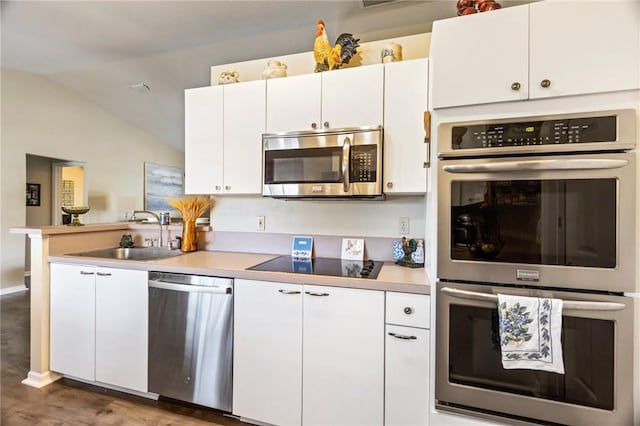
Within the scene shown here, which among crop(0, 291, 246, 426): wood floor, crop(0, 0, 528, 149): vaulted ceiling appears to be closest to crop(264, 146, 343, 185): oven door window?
crop(0, 0, 528, 149): vaulted ceiling

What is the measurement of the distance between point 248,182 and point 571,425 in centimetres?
208

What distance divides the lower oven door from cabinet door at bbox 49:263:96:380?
2.23 meters

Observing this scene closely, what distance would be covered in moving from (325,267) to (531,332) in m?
1.06

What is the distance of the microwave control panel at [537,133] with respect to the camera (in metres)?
1.23

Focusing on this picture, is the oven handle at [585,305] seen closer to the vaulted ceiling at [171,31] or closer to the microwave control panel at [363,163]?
the microwave control panel at [363,163]

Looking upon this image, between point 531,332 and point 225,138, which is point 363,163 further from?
point 531,332

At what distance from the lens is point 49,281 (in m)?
2.20

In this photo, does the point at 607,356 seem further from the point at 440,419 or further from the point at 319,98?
the point at 319,98

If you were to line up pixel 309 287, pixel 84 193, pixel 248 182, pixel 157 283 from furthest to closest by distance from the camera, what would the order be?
pixel 84 193
pixel 248 182
pixel 157 283
pixel 309 287

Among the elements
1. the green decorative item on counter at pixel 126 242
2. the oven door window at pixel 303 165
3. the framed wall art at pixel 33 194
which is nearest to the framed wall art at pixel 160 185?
the framed wall art at pixel 33 194

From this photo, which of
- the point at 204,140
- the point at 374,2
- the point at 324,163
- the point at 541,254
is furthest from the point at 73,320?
the point at 374,2

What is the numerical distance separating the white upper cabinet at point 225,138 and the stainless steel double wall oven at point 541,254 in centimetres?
126

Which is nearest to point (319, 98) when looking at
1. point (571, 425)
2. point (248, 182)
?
point (248, 182)

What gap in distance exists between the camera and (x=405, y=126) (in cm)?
180
